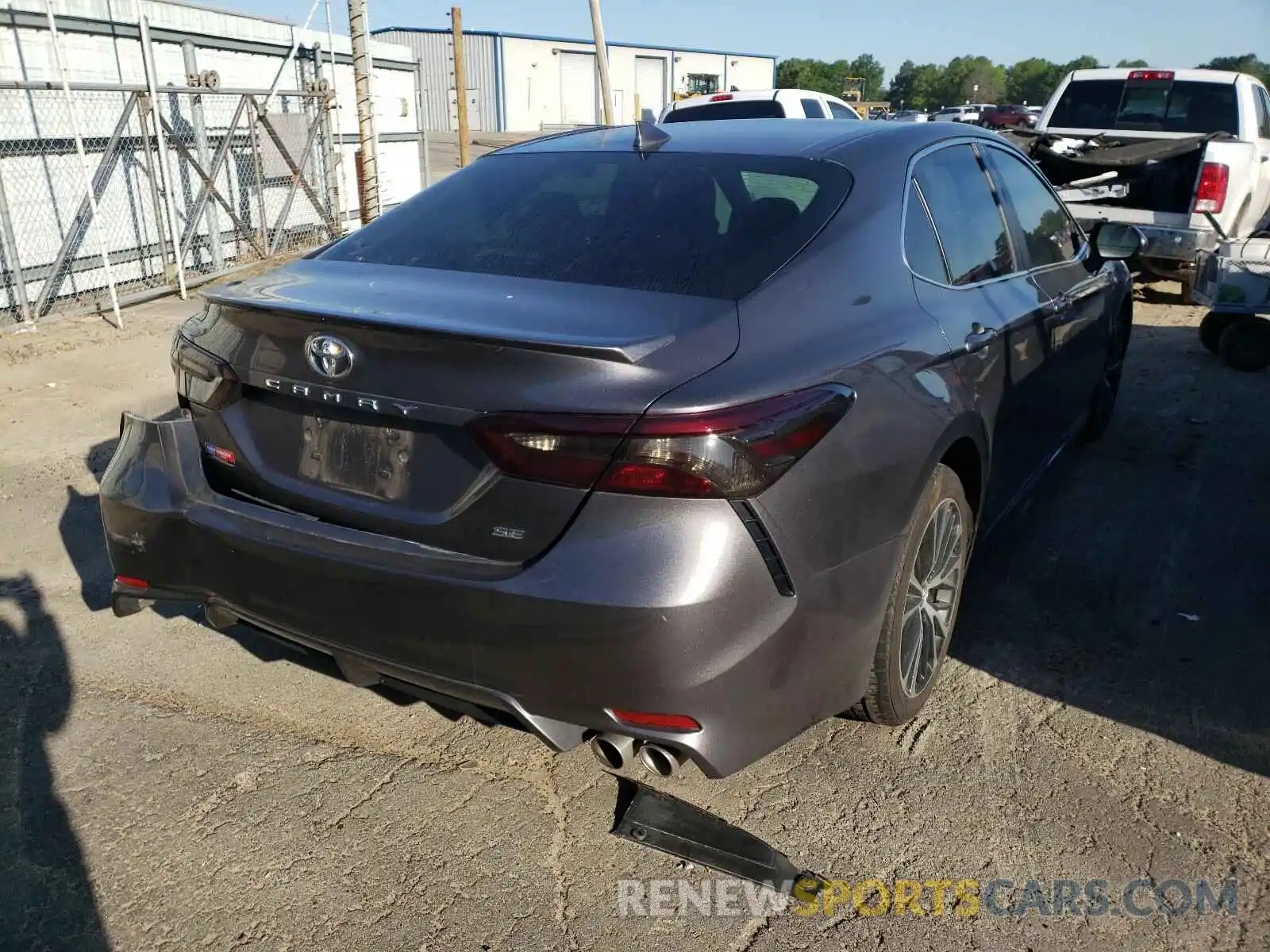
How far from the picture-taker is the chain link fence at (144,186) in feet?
29.4

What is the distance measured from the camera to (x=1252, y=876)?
8.16 feet

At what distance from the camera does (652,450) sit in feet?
6.94

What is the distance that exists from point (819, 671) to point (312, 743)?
1520 millimetres

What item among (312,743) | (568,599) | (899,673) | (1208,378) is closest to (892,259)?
(899,673)

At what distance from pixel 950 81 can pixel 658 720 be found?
105 meters

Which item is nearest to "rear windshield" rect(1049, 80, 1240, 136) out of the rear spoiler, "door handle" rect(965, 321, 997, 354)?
the rear spoiler

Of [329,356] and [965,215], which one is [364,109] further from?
[329,356]

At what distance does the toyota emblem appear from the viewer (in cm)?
239

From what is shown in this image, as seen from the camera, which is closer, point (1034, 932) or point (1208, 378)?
point (1034, 932)

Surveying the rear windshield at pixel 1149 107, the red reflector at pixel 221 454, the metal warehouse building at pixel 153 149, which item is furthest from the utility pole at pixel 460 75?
the red reflector at pixel 221 454

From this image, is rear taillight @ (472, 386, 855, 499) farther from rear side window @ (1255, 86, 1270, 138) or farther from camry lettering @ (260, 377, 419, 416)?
rear side window @ (1255, 86, 1270, 138)

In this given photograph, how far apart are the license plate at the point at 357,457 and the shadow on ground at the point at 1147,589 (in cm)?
210

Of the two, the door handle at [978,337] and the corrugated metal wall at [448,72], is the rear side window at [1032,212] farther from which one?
the corrugated metal wall at [448,72]

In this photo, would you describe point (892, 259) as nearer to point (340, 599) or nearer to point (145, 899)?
point (340, 599)
